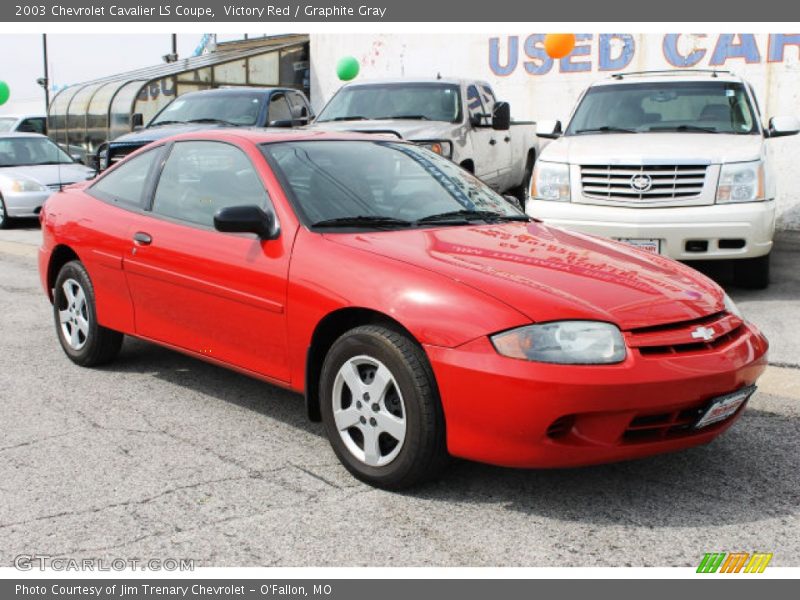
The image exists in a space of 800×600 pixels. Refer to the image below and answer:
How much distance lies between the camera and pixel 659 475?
154 inches

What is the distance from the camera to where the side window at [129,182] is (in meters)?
5.27

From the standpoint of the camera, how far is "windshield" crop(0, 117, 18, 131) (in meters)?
22.8

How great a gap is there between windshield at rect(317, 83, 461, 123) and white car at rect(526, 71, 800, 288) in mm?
2604

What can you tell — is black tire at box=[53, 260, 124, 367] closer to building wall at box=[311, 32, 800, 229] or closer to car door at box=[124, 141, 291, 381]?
car door at box=[124, 141, 291, 381]

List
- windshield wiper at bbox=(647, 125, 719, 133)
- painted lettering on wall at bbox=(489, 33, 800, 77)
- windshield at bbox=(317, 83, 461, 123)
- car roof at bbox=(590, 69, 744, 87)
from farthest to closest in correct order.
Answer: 1. painted lettering on wall at bbox=(489, 33, 800, 77)
2. windshield at bbox=(317, 83, 461, 123)
3. car roof at bbox=(590, 69, 744, 87)
4. windshield wiper at bbox=(647, 125, 719, 133)

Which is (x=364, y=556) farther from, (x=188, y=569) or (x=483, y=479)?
(x=483, y=479)

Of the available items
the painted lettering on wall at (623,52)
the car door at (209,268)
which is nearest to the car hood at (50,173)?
the painted lettering on wall at (623,52)

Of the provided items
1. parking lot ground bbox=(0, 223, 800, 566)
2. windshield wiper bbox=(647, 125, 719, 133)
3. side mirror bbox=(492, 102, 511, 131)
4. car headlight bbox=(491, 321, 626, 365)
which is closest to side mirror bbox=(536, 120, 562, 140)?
windshield wiper bbox=(647, 125, 719, 133)

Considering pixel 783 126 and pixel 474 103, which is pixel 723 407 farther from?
pixel 474 103

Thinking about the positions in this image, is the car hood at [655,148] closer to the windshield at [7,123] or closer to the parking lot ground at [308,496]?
the parking lot ground at [308,496]

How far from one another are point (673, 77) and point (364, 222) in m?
5.84

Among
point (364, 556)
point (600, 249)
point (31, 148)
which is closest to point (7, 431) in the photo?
point (364, 556)

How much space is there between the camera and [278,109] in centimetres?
1264

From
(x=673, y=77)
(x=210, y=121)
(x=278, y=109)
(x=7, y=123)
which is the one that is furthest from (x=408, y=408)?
(x=7, y=123)
